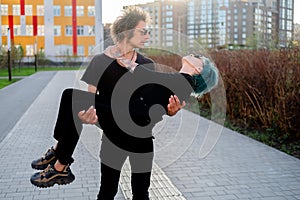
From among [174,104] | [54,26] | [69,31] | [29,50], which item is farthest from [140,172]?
[29,50]

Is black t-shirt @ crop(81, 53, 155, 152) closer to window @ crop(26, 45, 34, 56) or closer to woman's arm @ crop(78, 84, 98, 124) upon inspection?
woman's arm @ crop(78, 84, 98, 124)

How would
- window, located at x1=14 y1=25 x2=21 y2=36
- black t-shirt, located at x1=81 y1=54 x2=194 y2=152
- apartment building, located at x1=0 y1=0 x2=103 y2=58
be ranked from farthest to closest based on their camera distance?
window, located at x1=14 y1=25 x2=21 y2=36, apartment building, located at x1=0 y1=0 x2=103 y2=58, black t-shirt, located at x1=81 y1=54 x2=194 y2=152

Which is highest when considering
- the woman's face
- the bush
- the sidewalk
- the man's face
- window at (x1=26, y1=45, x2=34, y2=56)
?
window at (x1=26, y1=45, x2=34, y2=56)

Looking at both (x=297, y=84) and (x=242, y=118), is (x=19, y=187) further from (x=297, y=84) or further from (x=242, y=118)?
(x=242, y=118)

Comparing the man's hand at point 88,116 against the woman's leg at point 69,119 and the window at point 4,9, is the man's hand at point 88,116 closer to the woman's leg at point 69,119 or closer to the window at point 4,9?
the woman's leg at point 69,119

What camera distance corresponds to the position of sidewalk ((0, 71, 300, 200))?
3213 mm

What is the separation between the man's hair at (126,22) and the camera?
2.56 meters

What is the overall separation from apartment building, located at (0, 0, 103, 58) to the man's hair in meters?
53.4

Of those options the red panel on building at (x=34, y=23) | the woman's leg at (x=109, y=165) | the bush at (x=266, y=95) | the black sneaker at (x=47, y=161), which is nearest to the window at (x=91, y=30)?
the red panel on building at (x=34, y=23)

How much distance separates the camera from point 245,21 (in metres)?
103

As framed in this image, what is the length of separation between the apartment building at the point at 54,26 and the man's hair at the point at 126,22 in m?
53.4

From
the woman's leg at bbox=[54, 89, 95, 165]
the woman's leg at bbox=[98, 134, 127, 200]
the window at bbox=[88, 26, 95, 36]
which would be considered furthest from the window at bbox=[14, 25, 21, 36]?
the woman's leg at bbox=[54, 89, 95, 165]

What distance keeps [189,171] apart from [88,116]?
3.87 meters

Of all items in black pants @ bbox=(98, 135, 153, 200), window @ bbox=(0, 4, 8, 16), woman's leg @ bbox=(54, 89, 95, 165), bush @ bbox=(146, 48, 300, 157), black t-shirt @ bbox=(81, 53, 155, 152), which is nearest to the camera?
woman's leg @ bbox=(54, 89, 95, 165)
